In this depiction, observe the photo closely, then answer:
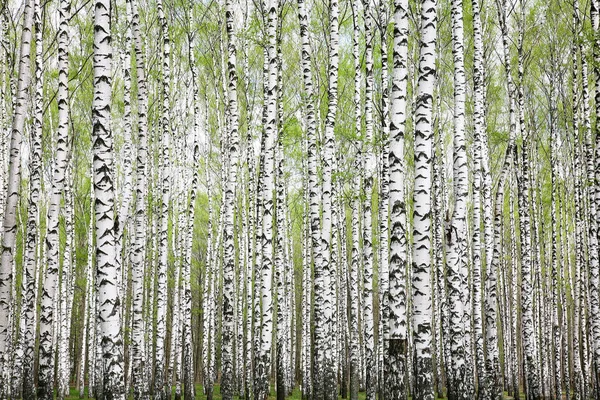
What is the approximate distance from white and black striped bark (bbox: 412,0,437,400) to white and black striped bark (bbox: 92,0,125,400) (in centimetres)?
352

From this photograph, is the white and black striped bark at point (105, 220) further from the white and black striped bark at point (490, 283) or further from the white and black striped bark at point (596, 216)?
the white and black striped bark at point (596, 216)

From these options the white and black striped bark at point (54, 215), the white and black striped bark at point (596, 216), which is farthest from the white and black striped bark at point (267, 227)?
the white and black striped bark at point (596, 216)

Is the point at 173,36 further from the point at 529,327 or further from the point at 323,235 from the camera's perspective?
the point at 529,327

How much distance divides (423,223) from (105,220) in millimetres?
3770

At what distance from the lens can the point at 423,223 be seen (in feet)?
20.9

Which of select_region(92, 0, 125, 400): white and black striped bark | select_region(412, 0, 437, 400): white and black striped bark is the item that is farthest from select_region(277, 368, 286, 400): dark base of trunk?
select_region(92, 0, 125, 400): white and black striped bark

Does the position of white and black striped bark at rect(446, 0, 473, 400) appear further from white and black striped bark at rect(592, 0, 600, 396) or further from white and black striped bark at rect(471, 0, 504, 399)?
white and black striped bark at rect(592, 0, 600, 396)

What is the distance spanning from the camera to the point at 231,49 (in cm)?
991

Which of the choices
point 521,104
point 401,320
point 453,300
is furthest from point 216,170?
point 401,320

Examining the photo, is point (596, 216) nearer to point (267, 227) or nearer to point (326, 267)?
point (326, 267)

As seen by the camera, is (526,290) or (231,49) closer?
(231,49)

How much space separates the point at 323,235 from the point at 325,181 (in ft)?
4.38

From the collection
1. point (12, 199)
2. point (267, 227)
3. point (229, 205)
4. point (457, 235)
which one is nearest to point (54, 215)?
point (12, 199)

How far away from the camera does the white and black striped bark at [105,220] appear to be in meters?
5.70
